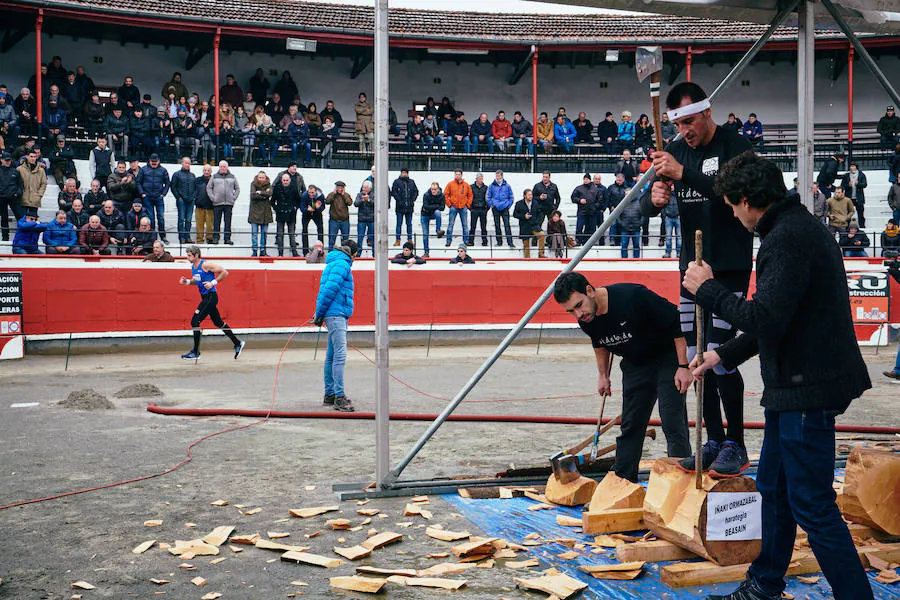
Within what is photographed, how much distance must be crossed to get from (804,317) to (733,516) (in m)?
1.27

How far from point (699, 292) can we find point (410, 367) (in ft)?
37.7

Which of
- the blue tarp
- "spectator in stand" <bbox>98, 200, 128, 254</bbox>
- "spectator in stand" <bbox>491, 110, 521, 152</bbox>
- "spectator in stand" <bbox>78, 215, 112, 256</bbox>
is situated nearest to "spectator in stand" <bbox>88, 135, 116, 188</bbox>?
"spectator in stand" <bbox>98, 200, 128, 254</bbox>

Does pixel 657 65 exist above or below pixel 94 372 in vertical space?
above

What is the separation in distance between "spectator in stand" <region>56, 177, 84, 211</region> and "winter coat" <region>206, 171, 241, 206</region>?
2780mm

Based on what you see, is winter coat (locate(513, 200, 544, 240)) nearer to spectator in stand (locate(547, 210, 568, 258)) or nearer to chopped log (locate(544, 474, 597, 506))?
spectator in stand (locate(547, 210, 568, 258))

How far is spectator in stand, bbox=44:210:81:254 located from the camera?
55.6 feet

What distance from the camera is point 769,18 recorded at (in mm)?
5996

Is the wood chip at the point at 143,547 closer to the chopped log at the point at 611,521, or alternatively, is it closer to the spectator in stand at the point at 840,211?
the chopped log at the point at 611,521

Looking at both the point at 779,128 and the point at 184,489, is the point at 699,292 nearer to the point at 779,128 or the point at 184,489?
the point at 184,489

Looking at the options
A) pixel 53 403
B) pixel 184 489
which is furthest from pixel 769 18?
pixel 53 403

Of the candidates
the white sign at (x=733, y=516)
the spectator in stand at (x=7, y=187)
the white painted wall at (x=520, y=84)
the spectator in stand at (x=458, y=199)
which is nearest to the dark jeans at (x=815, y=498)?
the white sign at (x=733, y=516)

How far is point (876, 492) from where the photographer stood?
438 centimetres

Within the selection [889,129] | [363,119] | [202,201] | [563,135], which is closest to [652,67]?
[202,201]

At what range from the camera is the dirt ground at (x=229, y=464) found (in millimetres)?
4191
